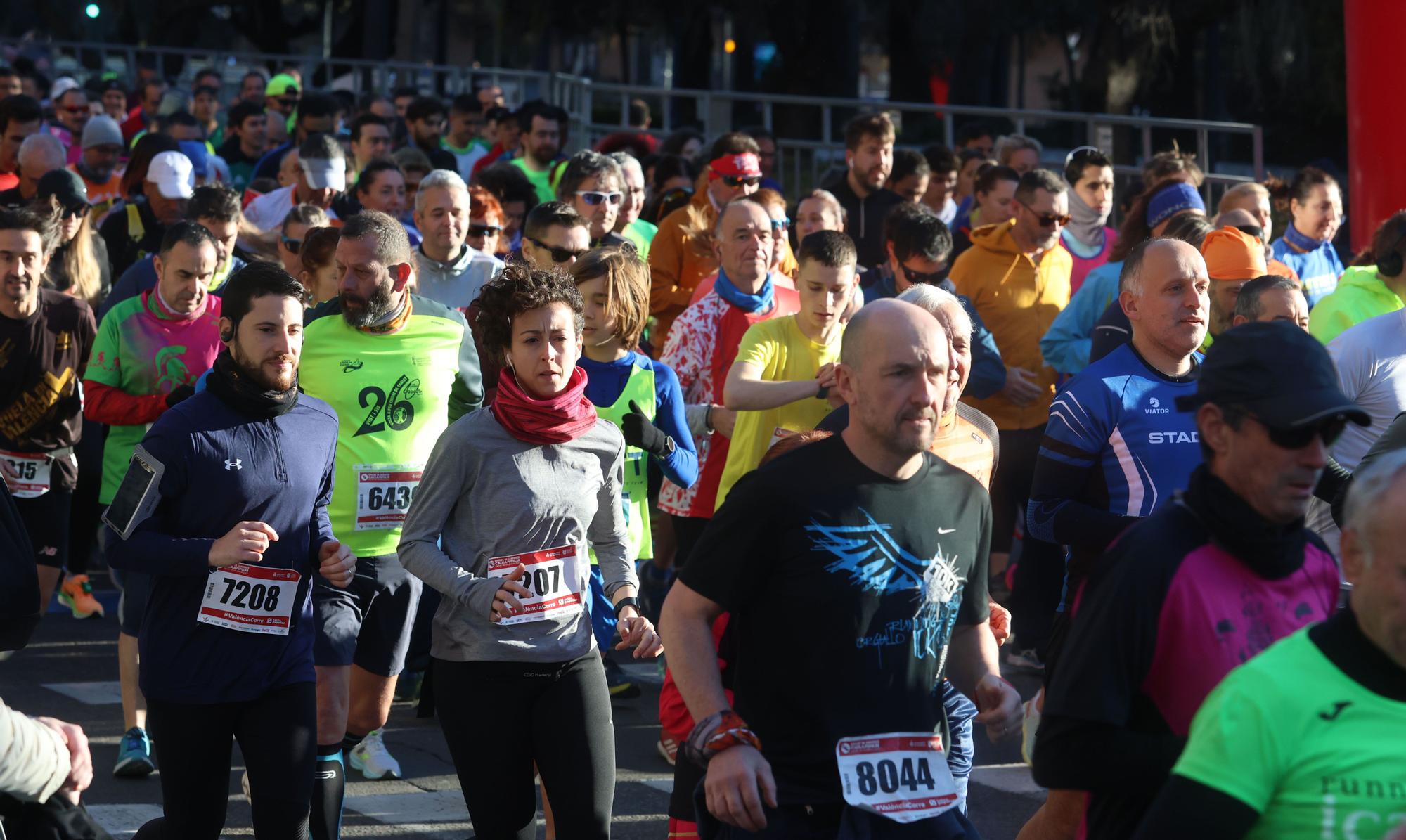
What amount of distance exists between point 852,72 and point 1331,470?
20566 millimetres

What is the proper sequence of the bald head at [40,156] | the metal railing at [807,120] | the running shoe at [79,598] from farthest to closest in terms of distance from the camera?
the metal railing at [807,120] → the bald head at [40,156] → the running shoe at [79,598]

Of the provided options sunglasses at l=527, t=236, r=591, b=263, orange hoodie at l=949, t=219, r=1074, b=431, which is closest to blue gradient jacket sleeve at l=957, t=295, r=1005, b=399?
orange hoodie at l=949, t=219, r=1074, b=431

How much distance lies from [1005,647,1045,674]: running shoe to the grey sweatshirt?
3821 millimetres

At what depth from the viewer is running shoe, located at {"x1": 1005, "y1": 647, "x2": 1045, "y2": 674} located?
7.99 metres

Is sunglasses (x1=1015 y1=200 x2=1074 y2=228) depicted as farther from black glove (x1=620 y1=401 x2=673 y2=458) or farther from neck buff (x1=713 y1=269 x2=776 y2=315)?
black glove (x1=620 y1=401 x2=673 y2=458)

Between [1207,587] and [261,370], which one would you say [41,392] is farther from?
[1207,587]

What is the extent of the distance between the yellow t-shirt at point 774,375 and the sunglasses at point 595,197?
2.24 m

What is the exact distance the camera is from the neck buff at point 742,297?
279 inches

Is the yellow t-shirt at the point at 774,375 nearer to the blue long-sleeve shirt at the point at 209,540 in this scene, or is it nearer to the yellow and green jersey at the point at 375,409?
the yellow and green jersey at the point at 375,409

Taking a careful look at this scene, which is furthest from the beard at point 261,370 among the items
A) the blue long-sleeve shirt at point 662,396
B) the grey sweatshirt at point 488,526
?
the blue long-sleeve shirt at point 662,396

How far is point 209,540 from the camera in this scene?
14.5 ft

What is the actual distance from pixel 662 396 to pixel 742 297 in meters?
1.06

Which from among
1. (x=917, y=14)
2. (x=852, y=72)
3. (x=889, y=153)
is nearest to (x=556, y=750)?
(x=889, y=153)

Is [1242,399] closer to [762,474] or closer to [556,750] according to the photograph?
[762,474]
